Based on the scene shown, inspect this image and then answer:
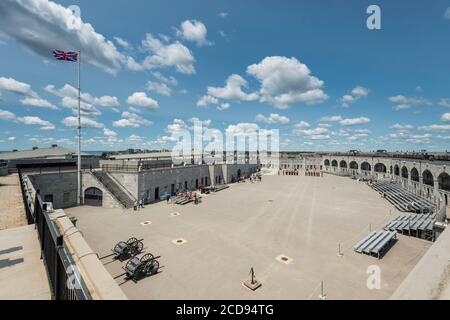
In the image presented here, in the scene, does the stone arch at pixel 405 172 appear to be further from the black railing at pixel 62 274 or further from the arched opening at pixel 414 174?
the black railing at pixel 62 274

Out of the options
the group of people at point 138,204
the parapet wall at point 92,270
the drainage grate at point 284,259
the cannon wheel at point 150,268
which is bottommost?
the drainage grate at point 284,259

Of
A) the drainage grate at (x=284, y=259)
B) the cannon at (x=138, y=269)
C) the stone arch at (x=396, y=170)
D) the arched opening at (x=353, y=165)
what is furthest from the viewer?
the arched opening at (x=353, y=165)

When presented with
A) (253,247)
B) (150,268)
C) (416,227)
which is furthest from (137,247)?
(416,227)

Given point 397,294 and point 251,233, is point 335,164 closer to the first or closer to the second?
point 251,233

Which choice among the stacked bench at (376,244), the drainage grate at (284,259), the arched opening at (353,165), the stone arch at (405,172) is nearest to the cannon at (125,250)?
the drainage grate at (284,259)

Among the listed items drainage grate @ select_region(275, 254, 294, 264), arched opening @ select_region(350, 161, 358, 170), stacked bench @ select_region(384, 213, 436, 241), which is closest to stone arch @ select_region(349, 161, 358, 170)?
arched opening @ select_region(350, 161, 358, 170)

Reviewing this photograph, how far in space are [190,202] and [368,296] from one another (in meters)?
22.4

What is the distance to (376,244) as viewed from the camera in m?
15.4

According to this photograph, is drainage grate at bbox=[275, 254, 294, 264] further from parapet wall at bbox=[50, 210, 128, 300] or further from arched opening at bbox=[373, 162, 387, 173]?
arched opening at bbox=[373, 162, 387, 173]

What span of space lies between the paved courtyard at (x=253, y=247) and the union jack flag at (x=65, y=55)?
52.7ft

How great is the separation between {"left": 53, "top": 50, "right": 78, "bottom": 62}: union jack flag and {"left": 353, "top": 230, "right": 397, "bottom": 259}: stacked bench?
30985 millimetres

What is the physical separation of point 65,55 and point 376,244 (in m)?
32.5

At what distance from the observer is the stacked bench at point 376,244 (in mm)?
14680

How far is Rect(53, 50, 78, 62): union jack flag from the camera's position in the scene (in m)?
22.0
